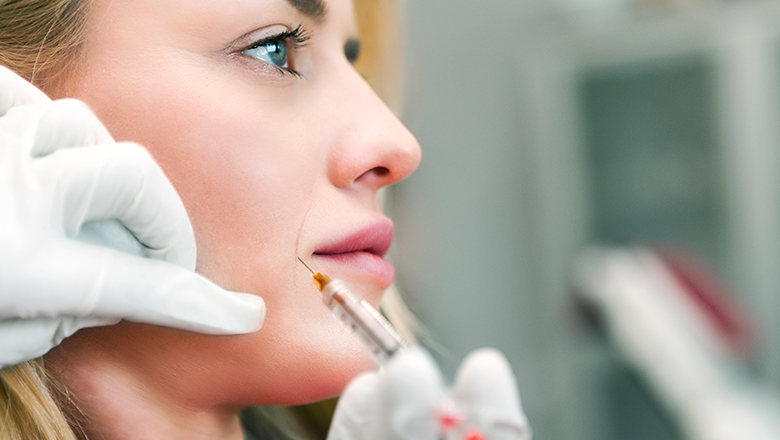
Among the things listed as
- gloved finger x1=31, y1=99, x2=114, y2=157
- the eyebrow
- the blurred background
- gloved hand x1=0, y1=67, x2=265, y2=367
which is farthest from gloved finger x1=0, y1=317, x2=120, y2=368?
the blurred background

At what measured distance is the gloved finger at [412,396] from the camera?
477 millimetres

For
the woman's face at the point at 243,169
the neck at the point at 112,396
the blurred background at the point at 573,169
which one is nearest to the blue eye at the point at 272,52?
the woman's face at the point at 243,169

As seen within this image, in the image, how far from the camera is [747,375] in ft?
6.30

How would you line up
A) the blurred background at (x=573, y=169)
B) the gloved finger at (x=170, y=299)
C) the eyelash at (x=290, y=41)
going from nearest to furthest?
the gloved finger at (x=170, y=299) → the eyelash at (x=290, y=41) → the blurred background at (x=573, y=169)

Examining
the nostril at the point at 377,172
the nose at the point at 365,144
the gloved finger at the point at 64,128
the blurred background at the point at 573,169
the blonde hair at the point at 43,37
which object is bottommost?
the blurred background at the point at 573,169

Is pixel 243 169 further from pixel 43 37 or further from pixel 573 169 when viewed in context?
pixel 573 169

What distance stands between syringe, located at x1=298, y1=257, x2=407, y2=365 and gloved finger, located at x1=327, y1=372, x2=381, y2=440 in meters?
0.03

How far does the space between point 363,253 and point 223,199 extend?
185mm

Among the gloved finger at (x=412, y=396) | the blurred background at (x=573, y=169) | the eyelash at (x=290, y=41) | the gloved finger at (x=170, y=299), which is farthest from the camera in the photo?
the blurred background at (x=573, y=169)

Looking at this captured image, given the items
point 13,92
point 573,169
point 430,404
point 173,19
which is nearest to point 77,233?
point 13,92

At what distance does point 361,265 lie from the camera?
2.48ft

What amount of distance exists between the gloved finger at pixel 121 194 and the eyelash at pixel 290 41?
0.69ft

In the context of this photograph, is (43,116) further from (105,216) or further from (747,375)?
(747,375)

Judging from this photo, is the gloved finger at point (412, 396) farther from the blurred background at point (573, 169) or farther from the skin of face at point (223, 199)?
the blurred background at point (573, 169)
